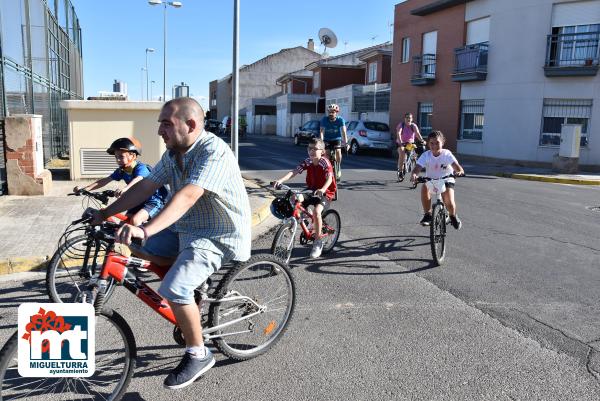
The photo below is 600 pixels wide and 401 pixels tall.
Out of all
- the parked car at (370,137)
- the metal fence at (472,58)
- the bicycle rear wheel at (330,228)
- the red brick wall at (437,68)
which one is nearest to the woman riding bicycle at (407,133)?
the bicycle rear wheel at (330,228)

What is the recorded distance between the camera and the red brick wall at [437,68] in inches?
977

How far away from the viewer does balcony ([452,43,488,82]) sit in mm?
22609

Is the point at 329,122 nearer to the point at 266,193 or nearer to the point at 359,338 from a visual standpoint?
the point at 266,193

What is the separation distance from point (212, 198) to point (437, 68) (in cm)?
2487

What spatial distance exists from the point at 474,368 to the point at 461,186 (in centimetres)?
1069

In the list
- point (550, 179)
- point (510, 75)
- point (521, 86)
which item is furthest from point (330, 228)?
point (510, 75)

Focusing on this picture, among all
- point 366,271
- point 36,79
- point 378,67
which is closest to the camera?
point 366,271

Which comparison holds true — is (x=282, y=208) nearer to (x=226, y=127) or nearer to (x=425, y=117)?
(x=425, y=117)

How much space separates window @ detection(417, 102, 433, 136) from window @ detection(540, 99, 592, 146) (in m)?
7.00

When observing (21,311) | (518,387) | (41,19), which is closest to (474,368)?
(518,387)

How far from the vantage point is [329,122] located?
12.3 meters

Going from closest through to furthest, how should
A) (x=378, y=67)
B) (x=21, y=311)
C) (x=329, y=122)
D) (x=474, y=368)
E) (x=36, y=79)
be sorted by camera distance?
(x=21, y=311) → (x=474, y=368) → (x=329, y=122) → (x=36, y=79) → (x=378, y=67)
